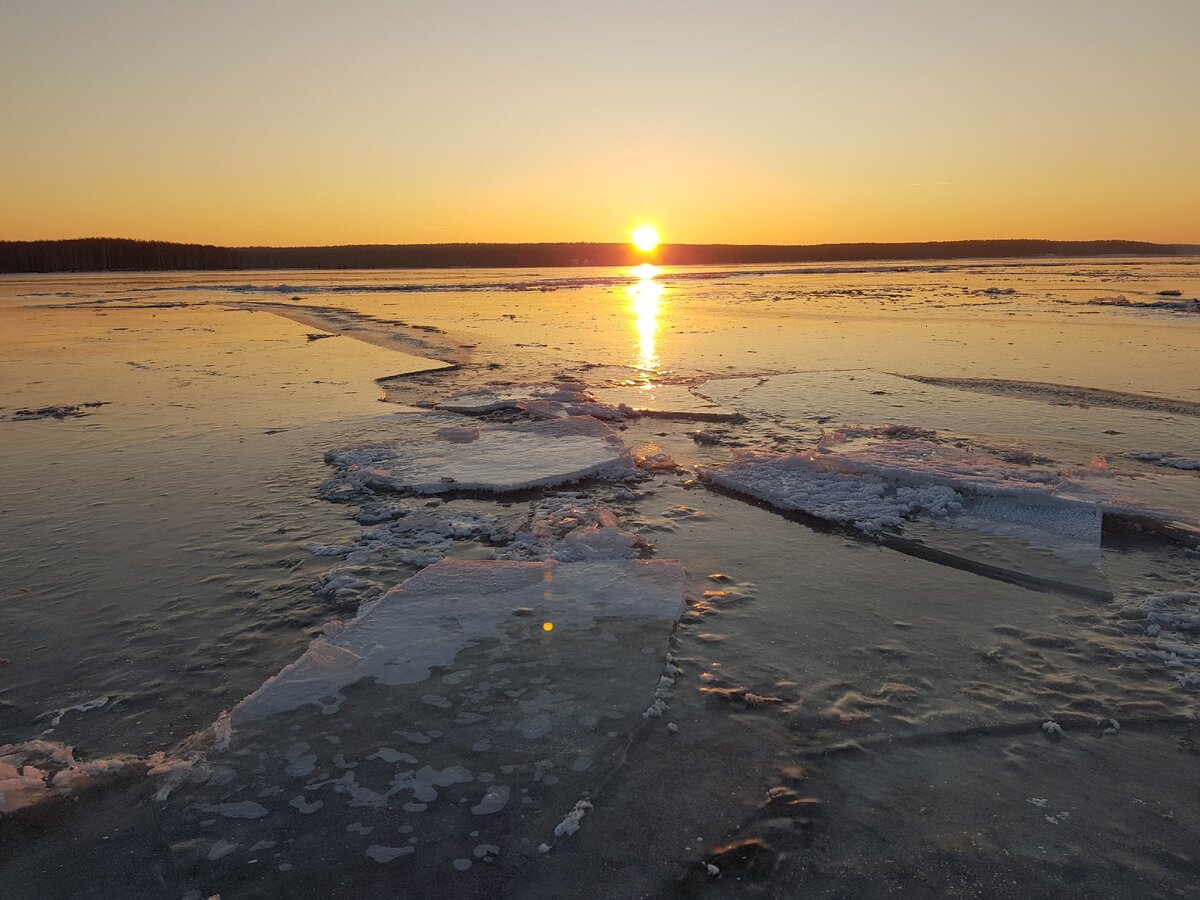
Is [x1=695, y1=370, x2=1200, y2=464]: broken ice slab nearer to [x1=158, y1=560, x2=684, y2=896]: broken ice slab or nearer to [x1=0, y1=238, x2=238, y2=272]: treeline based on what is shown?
[x1=158, y1=560, x2=684, y2=896]: broken ice slab

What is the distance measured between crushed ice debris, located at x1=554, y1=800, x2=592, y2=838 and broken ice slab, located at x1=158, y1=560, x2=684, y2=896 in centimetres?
2

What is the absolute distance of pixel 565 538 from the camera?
5.10 meters

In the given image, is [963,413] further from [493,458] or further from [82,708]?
[82,708]

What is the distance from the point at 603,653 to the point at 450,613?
0.96m

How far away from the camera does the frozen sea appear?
2.42 meters

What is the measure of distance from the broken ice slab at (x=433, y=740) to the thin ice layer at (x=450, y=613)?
1 centimetres

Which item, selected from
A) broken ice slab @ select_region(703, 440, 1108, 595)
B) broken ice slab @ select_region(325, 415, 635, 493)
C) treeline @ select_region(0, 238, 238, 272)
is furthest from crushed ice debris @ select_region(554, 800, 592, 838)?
treeline @ select_region(0, 238, 238, 272)

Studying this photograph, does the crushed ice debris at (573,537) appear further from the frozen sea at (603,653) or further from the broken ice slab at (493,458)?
the broken ice slab at (493,458)

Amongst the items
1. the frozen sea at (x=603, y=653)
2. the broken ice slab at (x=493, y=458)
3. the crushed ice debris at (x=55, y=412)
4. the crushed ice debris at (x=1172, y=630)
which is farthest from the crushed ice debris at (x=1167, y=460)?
the crushed ice debris at (x=55, y=412)

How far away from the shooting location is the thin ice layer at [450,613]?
3428mm

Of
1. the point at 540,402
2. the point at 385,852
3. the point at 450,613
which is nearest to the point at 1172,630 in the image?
the point at 450,613

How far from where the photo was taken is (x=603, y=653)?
145 inches

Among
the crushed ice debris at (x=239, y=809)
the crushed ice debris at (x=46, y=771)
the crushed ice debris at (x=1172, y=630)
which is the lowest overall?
the crushed ice debris at (x=239, y=809)

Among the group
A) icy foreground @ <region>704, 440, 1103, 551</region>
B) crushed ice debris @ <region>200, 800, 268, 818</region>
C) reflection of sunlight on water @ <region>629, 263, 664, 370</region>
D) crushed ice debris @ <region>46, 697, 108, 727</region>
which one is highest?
reflection of sunlight on water @ <region>629, 263, 664, 370</region>
